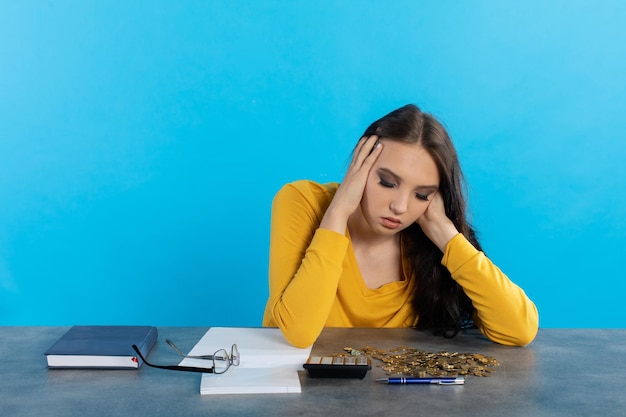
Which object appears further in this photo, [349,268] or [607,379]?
[349,268]

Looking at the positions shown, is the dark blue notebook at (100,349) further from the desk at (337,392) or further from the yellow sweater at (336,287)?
the yellow sweater at (336,287)

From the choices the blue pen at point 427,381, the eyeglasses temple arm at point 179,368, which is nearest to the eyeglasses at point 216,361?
the eyeglasses temple arm at point 179,368

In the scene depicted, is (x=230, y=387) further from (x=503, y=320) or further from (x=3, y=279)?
(x=3, y=279)

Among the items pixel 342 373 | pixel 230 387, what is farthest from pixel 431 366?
pixel 230 387

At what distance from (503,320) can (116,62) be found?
2407 mm

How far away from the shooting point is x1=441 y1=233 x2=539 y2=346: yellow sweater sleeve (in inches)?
62.9

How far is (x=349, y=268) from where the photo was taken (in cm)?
191

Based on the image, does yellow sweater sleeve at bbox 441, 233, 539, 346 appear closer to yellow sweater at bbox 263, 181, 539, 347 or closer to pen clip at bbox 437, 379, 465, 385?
yellow sweater at bbox 263, 181, 539, 347

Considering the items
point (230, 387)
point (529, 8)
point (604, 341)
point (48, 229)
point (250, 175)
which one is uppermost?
point (529, 8)

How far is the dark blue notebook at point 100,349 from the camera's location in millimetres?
1372

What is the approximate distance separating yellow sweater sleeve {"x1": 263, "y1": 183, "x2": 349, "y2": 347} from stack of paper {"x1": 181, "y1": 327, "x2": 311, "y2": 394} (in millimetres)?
44

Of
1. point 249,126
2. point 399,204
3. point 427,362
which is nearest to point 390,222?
point 399,204

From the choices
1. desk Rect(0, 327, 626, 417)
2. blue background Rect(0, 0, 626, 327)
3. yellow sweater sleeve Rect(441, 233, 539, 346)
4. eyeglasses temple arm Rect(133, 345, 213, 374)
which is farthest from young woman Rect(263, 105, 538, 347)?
blue background Rect(0, 0, 626, 327)

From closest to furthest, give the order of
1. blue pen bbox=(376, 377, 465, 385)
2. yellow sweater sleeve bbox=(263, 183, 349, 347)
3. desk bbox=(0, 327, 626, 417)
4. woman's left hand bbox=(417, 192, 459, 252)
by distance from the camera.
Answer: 1. desk bbox=(0, 327, 626, 417)
2. blue pen bbox=(376, 377, 465, 385)
3. yellow sweater sleeve bbox=(263, 183, 349, 347)
4. woman's left hand bbox=(417, 192, 459, 252)
